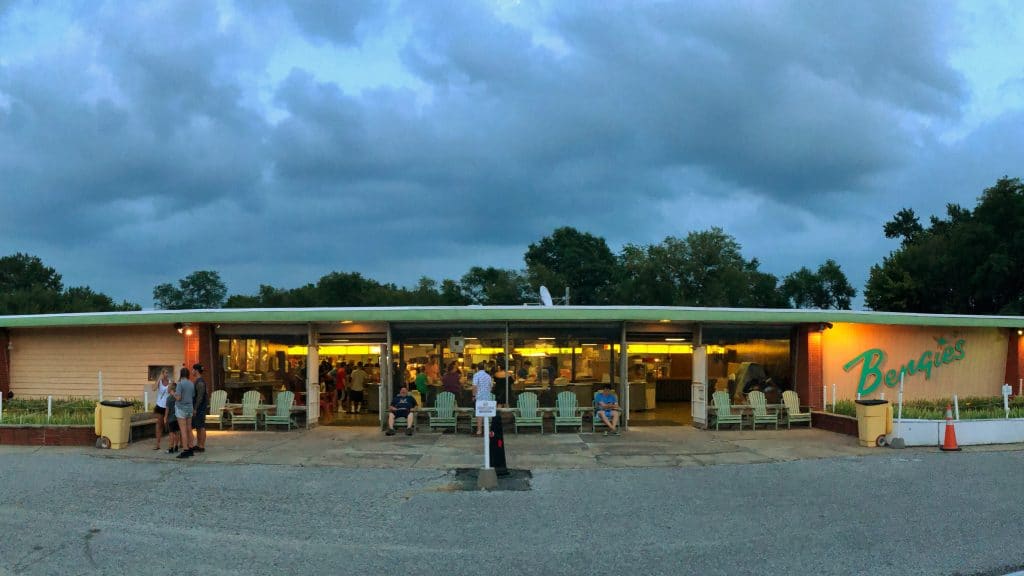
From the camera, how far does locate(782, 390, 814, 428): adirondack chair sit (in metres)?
16.3

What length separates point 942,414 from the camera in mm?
15016

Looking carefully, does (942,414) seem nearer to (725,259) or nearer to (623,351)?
(623,351)

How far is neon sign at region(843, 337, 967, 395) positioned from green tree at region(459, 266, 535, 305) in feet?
113

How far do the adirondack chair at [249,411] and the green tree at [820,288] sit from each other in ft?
159

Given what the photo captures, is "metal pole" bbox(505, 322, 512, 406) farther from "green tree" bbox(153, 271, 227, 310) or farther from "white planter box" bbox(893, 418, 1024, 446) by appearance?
"green tree" bbox(153, 271, 227, 310)

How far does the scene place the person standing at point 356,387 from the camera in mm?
18562

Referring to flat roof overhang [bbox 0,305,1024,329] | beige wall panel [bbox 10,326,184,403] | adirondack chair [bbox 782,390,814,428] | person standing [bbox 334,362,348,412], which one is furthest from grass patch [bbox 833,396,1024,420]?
beige wall panel [bbox 10,326,184,403]

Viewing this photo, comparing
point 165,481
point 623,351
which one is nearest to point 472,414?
point 623,351

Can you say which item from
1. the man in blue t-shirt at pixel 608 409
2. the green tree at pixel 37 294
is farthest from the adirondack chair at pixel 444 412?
the green tree at pixel 37 294

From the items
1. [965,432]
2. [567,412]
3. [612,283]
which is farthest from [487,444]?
[612,283]

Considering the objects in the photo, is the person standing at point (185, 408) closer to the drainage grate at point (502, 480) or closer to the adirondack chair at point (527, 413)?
the drainage grate at point (502, 480)

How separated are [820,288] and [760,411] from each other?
4546cm

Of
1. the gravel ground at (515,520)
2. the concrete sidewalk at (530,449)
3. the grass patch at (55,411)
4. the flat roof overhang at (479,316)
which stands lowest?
the concrete sidewalk at (530,449)

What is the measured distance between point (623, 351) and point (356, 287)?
48630 mm
